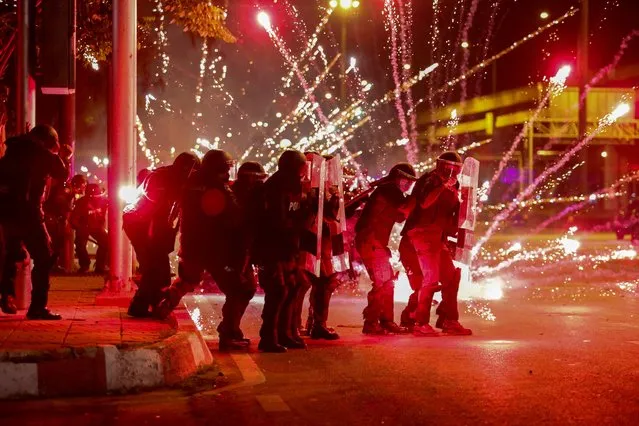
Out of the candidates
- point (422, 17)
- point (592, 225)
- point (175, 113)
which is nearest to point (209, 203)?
point (422, 17)

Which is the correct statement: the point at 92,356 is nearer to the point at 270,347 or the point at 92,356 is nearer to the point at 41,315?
the point at 41,315

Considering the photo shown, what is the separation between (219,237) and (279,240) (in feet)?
1.94

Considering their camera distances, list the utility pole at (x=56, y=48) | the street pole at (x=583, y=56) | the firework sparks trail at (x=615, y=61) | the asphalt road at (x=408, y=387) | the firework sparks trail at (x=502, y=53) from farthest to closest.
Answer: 1. the firework sparks trail at (x=615, y=61)
2. the firework sparks trail at (x=502, y=53)
3. the street pole at (x=583, y=56)
4. the utility pole at (x=56, y=48)
5. the asphalt road at (x=408, y=387)

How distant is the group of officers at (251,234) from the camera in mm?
9578

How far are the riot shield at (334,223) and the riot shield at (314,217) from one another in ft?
0.67

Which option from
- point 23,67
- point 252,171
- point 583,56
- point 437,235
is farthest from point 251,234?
point 583,56

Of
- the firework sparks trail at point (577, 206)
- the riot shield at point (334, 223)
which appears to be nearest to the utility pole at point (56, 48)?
the riot shield at point (334, 223)

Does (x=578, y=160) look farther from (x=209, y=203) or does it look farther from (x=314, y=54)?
(x=209, y=203)

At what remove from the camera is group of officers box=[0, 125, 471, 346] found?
9.58 m

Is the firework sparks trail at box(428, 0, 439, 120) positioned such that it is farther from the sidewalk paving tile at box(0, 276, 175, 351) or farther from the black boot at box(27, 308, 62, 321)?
the black boot at box(27, 308, 62, 321)

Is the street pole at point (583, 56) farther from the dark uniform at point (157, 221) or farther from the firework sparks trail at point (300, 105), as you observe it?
the dark uniform at point (157, 221)

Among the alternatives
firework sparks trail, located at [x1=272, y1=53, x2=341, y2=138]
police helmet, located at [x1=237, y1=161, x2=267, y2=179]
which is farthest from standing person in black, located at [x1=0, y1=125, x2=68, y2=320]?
firework sparks trail, located at [x1=272, y1=53, x2=341, y2=138]

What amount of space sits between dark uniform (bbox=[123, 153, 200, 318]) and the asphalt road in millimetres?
844

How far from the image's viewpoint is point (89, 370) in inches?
291
